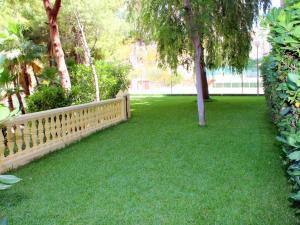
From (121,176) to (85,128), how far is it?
3484 mm

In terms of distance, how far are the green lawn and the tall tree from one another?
3007 mm

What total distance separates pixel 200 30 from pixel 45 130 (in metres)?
4.62

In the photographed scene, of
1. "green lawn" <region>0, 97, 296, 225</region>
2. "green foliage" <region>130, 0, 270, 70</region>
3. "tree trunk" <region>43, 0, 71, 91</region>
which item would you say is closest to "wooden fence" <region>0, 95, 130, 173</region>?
"green lawn" <region>0, 97, 296, 225</region>

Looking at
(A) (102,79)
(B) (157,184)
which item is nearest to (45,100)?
(B) (157,184)

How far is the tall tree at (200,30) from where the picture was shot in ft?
28.8

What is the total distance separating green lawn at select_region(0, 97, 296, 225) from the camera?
10.9 feet

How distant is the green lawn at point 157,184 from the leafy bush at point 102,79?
488 centimetres

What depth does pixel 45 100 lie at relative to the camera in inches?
305

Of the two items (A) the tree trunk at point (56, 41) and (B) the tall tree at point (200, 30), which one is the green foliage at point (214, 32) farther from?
(A) the tree trunk at point (56, 41)

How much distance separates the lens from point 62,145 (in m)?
6.71

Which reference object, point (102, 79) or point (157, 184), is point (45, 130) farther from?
point (102, 79)

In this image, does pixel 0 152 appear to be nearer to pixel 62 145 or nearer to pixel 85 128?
pixel 62 145

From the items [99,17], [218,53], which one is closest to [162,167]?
[218,53]

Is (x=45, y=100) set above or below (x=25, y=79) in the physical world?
below
